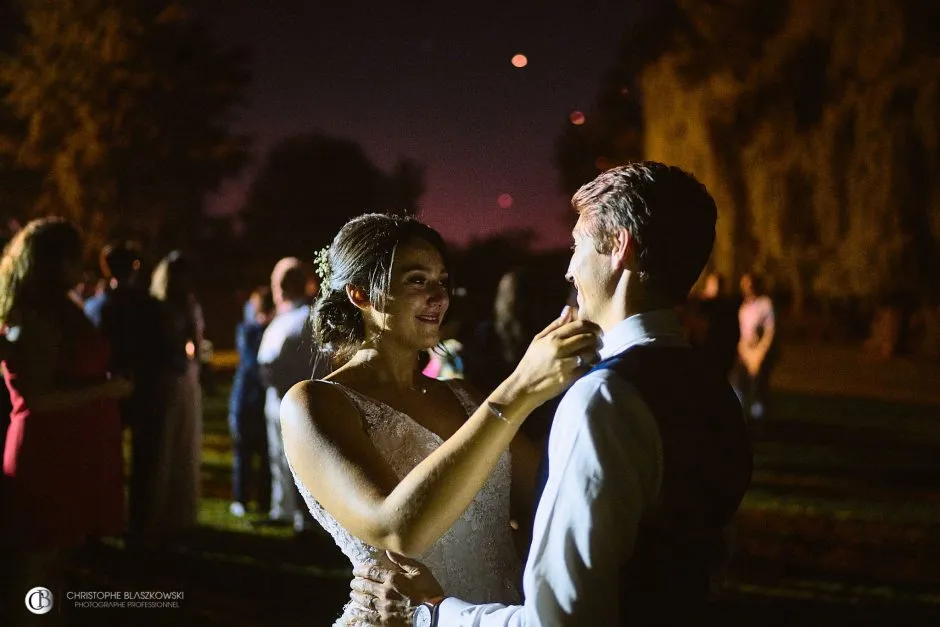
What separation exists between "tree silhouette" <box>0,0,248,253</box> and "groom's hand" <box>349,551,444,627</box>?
27756 mm

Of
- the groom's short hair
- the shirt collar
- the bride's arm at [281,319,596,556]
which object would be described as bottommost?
the bride's arm at [281,319,596,556]

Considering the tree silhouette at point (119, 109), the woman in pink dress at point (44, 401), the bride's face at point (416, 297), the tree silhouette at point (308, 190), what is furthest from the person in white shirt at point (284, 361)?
the tree silhouette at point (308, 190)

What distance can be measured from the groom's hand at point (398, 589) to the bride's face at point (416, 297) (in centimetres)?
60

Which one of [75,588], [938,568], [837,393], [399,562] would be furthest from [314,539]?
[837,393]

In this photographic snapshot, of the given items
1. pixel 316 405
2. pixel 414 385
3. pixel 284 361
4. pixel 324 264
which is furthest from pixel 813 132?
pixel 316 405

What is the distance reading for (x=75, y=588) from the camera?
202 inches

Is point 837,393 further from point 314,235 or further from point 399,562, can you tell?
point 314,235

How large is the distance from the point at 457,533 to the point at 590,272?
851mm

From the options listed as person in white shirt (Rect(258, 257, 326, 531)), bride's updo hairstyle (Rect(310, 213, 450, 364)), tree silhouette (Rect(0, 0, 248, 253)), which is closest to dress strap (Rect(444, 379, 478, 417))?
bride's updo hairstyle (Rect(310, 213, 450, 364))

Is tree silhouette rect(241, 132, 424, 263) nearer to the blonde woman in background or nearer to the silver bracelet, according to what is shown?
the blonde woman in background

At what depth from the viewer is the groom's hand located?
1.95m

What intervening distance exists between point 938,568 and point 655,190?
17.4 feet

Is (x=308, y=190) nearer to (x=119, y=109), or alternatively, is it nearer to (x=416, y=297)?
(x=119, y=109)

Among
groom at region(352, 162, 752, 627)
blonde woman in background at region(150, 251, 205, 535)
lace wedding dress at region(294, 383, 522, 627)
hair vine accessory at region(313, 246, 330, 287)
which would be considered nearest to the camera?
groom at region(352, 162, 752, 627)
